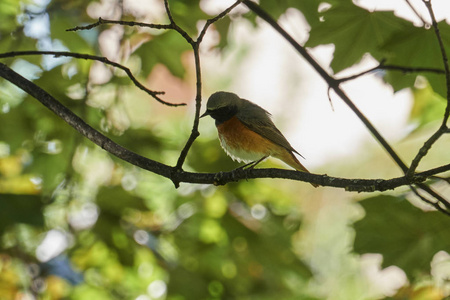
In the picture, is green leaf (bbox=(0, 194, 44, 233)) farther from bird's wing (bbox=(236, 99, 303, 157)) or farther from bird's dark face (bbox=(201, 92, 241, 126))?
bird's wing (bbox=(236, 99, 303, 157))

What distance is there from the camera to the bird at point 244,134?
2643 mm

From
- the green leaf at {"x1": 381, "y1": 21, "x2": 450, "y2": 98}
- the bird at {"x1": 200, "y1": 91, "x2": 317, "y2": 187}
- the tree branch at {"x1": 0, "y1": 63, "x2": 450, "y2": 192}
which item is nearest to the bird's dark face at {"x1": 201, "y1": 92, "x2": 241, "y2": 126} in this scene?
the bird at {"x1": 200, "y1": 91, "x2": 317, "y2": 187}

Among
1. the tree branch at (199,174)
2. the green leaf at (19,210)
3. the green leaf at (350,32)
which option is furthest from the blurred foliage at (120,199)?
the tree branch at (199,174)

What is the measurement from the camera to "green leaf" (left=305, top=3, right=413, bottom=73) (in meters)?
2.36

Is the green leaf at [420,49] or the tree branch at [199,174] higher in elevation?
the green leaf at [420,49]

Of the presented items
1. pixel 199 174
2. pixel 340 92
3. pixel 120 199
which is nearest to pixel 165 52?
pixel 120 199

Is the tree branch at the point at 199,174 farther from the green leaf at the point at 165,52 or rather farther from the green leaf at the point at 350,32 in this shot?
the green leaf at the point at 165,52

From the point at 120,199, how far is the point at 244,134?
110 centimetres

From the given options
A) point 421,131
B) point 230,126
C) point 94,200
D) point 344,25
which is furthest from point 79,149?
point 421,131

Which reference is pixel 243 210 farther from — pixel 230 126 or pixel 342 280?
pixel 342 280

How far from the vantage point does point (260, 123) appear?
109 inches

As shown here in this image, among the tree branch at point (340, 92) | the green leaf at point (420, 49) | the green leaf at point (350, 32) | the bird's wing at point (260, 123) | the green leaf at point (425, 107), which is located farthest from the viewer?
the green leaf at point (425, 107)

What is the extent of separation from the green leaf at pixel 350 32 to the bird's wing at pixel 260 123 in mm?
462

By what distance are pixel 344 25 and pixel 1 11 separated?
220 centimetres
